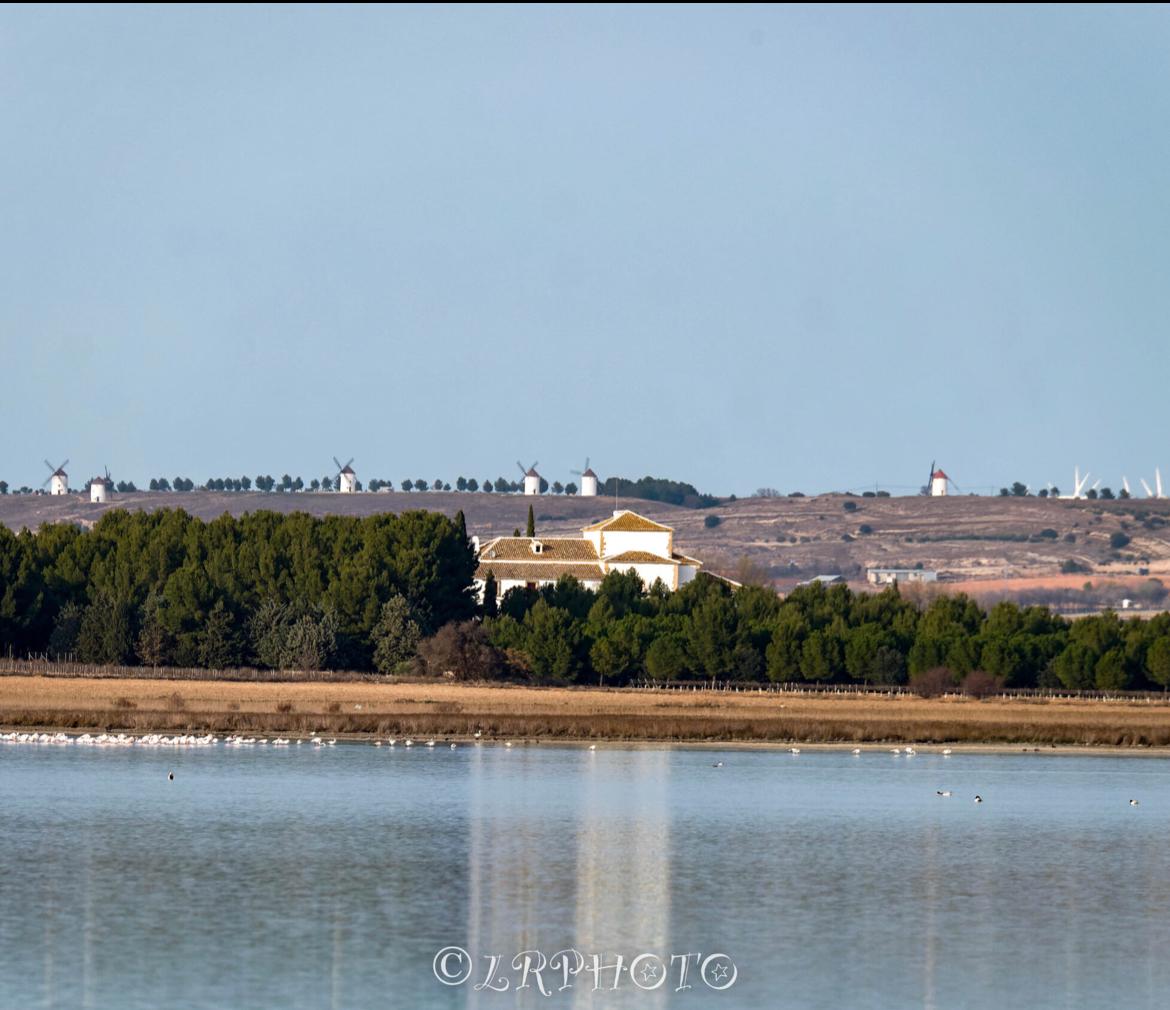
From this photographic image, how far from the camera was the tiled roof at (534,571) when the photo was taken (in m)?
121

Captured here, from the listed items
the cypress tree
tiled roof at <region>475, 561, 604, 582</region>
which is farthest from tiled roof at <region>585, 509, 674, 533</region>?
the cypress tree

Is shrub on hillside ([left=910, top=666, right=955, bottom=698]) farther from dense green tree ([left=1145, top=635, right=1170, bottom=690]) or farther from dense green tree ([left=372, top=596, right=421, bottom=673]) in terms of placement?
dense green tree ([left=372, top=596, right=421, bottom=673])

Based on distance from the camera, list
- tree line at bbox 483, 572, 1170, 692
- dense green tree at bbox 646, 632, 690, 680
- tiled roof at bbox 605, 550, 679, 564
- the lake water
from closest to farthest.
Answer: the lake water < tree line at bbox 483, 572, 1170, 692 < dense green tree at bbox 646, 632, 690, 680 < tiled roof at bbox 605, 550, 679, 564

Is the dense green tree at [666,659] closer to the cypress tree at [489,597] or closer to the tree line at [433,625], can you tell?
the tree line at [433,625]

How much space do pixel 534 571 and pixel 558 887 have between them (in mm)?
90490

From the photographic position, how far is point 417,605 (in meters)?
96.1

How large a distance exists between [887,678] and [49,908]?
66.0 metres

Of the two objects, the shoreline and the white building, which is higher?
the white building

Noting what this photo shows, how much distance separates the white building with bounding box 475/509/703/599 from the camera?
397 feet

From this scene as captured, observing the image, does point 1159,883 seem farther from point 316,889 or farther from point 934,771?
point 934,771

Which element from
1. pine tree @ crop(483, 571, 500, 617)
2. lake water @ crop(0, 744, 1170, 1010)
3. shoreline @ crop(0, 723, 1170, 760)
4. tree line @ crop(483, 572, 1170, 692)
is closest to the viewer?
lake water @ crop(0, 744, 1170, 1010)

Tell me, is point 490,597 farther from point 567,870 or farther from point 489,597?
point 567,870

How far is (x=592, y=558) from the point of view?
127 m

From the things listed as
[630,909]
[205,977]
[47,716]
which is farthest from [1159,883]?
[47,716]
